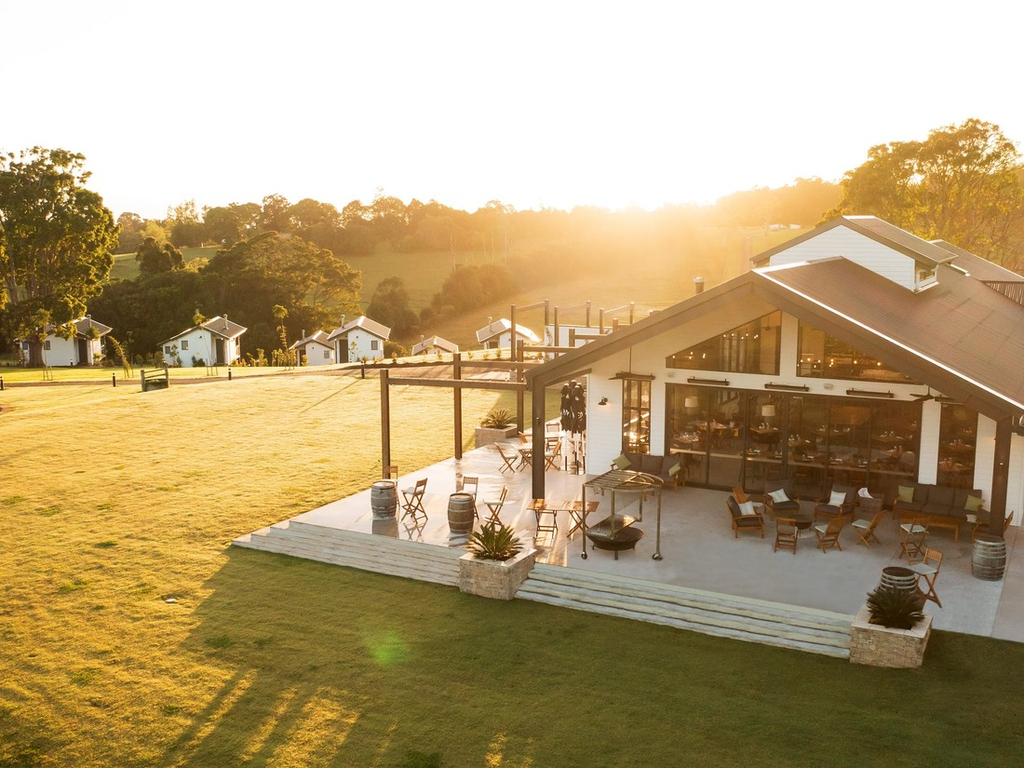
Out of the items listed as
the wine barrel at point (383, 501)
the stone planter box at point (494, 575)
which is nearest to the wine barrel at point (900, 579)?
the stone planter box at point (494, 575)

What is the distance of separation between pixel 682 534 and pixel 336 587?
6.88 meters

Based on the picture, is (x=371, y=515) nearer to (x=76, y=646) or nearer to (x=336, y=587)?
(x=336, y=587)


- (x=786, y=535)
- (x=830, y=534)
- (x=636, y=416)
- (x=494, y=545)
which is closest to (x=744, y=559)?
(x=786, y=535)

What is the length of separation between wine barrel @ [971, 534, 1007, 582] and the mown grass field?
2378 millimetres

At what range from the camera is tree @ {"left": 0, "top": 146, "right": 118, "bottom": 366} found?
46.1 metres

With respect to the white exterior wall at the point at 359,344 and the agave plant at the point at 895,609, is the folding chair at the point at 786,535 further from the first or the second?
the white exterior wall at the point at 359,344

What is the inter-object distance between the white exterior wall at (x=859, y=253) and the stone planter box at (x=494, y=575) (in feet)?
43.8

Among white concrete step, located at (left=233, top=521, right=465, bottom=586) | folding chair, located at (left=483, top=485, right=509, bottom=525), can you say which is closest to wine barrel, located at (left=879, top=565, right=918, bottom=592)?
folding chair, located at (left=483, top=485, right=509, bottom=525)

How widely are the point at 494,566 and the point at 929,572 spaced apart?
729 cm

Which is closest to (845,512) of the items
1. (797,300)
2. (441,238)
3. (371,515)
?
(797,300)

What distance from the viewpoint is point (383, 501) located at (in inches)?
679

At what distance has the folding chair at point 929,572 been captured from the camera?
12578mm

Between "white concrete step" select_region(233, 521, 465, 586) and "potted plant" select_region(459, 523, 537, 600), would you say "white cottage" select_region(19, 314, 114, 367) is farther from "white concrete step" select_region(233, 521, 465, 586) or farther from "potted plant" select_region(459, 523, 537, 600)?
"potted plant" select_region(459, 523, 537, 600)

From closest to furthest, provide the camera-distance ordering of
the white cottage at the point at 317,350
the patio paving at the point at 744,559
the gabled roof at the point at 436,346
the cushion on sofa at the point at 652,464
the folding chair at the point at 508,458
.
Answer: the patio paving at the point at 744,559, the cushion on sofa at the point at 652,464, the folding chair at the point at 508,458, the gabled roof at the point at 436,346, the white cottage at the point at 317,350
